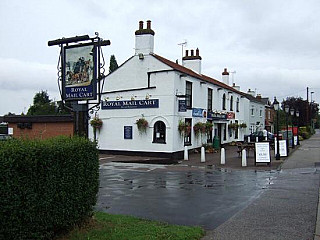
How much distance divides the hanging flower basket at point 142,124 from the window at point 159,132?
585mm

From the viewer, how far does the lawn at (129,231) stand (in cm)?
592

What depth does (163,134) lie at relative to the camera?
2303 centimetres

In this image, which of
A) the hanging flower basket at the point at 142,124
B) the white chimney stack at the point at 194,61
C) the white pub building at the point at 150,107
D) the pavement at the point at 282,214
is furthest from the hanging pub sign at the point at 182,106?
the white chimney stack at the point at 194,61

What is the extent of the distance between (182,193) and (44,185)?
6.22 meters

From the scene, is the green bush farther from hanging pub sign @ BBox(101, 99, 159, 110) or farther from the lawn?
hanging pub sign @ BBox(101, 99, 159, 110)

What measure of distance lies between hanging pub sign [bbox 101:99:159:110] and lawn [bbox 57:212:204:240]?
16046 mm

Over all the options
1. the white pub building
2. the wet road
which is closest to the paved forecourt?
the wet road

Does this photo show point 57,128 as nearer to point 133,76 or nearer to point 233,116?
point 133,76

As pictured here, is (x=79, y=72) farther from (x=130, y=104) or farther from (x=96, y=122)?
(x=96, y=122)

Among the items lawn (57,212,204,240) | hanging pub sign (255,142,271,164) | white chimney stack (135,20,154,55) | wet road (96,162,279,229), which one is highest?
white chimney stack (135,20,154,55)

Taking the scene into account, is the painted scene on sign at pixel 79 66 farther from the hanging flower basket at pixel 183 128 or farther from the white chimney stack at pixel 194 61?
the white chimney stack at pixel 194 61

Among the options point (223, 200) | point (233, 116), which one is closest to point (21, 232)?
point (223, 200)

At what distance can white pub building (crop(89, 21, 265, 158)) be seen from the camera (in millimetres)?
22609

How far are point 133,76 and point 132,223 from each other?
18254 millimetres
